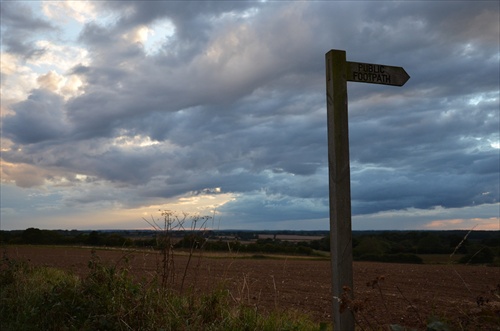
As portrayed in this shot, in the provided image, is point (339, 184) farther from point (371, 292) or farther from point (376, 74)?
point (371, 292)

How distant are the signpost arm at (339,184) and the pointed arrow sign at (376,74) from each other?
113 mm

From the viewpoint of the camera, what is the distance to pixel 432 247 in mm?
53344

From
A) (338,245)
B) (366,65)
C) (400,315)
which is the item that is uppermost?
(366,65)

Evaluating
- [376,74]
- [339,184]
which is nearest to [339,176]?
[339,184]

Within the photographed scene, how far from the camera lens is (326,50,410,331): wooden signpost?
501cm

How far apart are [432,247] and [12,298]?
51.9 m

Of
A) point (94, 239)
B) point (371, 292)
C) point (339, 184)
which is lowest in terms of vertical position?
point (371, 292)

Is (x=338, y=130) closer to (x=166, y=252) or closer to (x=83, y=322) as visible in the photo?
(x=166, y=252)

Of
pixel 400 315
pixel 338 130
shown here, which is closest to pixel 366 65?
pixel 338 130

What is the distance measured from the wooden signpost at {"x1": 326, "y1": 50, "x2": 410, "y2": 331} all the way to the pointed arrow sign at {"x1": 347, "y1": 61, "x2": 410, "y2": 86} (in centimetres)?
1

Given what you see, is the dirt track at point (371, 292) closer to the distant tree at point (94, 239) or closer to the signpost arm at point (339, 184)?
the signpost arm at point (339, 184)

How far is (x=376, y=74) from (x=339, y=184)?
53.1 inches

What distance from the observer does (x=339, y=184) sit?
5.05 m

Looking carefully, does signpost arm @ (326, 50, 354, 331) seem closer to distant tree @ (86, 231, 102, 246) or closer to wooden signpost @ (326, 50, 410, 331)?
wooden signpost @ (326, 50, 410, 331)
